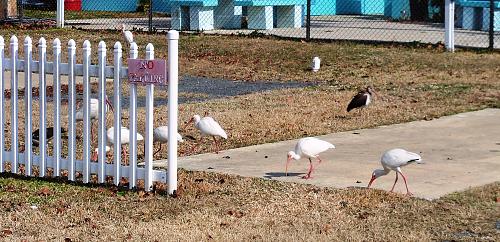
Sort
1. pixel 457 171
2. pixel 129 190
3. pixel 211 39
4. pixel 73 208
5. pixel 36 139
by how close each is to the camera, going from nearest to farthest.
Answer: pixel 73 208 < pixel 129 190 < pixel 457 171 < pixel 36 139 < pixel 211 39

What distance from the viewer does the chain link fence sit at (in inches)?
1011

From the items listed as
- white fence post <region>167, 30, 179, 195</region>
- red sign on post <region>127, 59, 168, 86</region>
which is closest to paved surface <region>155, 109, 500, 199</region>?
white fence post <region>167, 30, 179, 195</region>

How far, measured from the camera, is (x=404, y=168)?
10531 millimetres

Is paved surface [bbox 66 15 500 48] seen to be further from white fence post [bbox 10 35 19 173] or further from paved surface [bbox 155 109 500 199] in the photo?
white fence post [bbox 10 35 19 173]

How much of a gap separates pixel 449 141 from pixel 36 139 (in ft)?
14.3

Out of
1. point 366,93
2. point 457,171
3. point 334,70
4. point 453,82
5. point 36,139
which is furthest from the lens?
point 334,70

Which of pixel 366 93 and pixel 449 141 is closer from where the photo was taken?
pixel 449 141

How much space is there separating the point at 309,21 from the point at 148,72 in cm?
1501

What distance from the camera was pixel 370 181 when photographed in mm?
9516

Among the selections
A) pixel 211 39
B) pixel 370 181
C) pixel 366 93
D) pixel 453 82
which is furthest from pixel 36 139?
pixel 211 39

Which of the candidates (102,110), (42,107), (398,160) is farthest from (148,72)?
(398,160)

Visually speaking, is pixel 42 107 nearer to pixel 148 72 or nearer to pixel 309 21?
pixel 148 72

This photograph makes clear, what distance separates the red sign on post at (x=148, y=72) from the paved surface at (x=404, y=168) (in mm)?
1397

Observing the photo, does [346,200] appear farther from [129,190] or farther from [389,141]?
[389,141]
